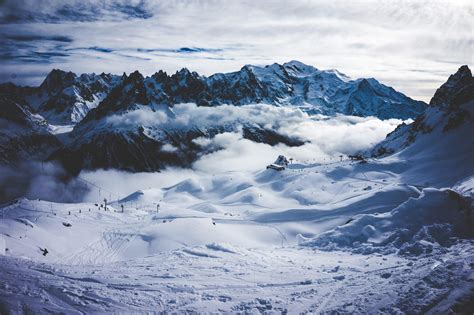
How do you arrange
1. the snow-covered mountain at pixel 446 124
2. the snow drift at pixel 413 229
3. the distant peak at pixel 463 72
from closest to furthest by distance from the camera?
the snow drift at pixel 413 229 → the snow-covered mountain at pixel 446 124 → the distant peak at pixel 463 72

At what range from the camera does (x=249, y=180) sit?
151 meters

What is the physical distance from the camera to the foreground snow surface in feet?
76.2

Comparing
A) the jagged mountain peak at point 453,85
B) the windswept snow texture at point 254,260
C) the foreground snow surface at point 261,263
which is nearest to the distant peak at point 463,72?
the jagged mountain peak at point 453,85

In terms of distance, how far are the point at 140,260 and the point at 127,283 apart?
958 centimetres

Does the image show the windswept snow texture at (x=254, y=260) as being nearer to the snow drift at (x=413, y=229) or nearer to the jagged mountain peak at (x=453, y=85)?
the snow drift at (x=413, y=229)

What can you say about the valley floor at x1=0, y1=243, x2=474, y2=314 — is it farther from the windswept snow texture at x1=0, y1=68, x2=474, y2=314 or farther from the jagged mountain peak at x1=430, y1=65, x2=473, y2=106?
the jagged mountain peak at x1=430, y1=65, x2=473, y2=106

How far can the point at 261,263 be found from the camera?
33.0 meters

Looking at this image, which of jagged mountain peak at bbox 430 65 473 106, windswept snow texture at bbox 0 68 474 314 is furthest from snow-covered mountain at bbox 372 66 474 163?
windswept snow texture at bbox 0 68 474 314

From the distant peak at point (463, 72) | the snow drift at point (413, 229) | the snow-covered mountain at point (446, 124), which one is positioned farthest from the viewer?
the distant peak at point (463, 72)

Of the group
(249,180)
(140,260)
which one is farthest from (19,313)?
(249,180)

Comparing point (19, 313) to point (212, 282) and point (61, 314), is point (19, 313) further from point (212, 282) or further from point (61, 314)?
point (212, 282)

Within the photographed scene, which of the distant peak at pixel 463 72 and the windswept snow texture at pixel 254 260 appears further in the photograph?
the distant peak at pixel 463 72

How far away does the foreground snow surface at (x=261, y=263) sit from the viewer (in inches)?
915

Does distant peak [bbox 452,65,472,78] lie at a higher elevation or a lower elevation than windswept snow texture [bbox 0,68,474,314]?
higher
